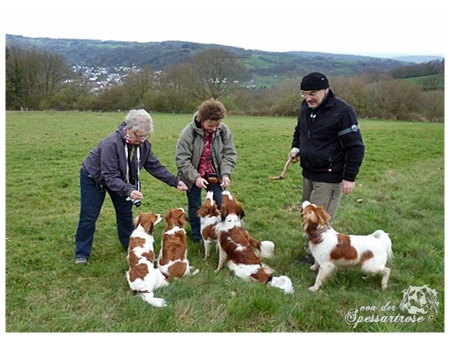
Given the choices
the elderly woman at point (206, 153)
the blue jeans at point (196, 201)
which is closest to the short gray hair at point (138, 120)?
the elderly woman at point (206, 153)

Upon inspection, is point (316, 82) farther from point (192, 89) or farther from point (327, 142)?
point (192, 89)

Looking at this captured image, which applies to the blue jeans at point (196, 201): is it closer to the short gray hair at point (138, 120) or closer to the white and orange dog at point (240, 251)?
the white and orange dog at point (240, 251)

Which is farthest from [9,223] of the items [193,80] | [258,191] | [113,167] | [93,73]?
[93,73]

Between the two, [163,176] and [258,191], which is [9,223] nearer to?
[163,176]

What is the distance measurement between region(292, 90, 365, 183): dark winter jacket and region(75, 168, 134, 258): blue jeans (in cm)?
291

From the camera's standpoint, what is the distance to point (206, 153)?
5781 mm

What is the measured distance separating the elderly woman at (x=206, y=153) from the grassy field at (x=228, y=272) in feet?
3.89

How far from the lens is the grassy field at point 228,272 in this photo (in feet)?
13.1

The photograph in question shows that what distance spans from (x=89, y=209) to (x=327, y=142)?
3562 millimetres

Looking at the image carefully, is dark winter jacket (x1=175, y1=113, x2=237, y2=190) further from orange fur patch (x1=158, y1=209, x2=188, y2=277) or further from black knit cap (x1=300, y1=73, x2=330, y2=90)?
black knit cap (x1=300, y1=73, x2=330, y2=90)

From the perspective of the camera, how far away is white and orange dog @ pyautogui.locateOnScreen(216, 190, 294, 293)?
4.68 m

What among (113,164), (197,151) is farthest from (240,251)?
(113,164)

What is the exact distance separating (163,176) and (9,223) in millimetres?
3677

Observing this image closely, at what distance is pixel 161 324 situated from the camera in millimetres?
3916
